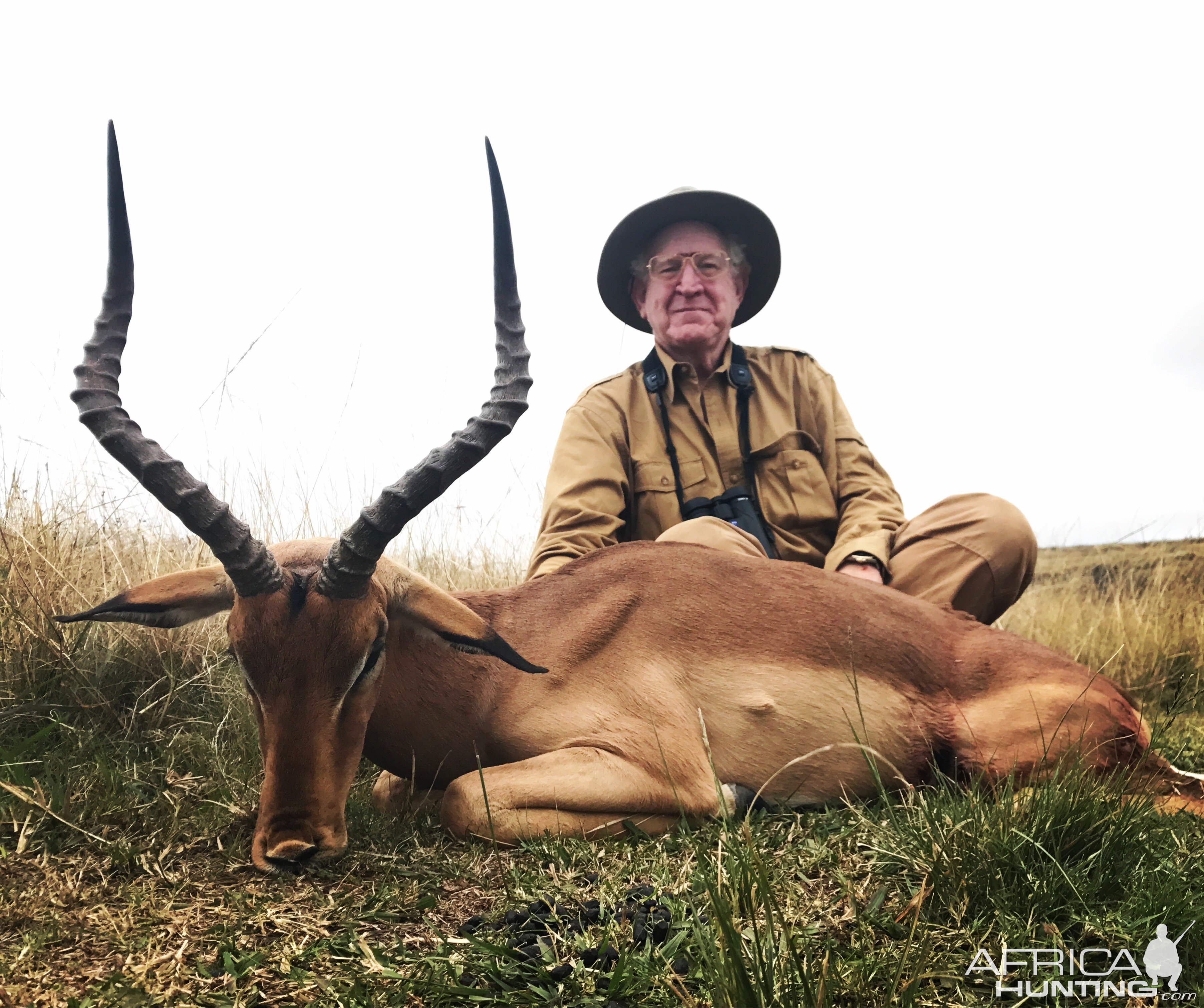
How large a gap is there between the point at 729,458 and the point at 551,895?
156 inches

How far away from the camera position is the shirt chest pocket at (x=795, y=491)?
20.4 ft

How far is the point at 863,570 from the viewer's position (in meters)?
5.57

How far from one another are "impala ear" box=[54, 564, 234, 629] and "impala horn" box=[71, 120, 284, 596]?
25 cm

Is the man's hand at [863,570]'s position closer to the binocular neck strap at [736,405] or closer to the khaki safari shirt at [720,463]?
the khaki safari shirt at [720,463]

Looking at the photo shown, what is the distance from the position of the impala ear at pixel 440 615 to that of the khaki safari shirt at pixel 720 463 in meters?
1.99

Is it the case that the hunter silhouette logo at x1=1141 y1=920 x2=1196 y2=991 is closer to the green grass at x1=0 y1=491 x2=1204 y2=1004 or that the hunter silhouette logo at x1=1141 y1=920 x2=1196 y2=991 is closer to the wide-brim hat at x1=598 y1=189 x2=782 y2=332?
the green grass at x1=0 y1=491 x2=1204 y2=1004

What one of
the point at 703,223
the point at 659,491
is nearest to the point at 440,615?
the point at 659,491

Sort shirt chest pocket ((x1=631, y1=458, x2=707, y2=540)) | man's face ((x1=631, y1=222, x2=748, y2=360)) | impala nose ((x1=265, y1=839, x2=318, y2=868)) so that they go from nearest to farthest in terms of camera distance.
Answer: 1. impala nose ((x1=265, y1=839, x2=318, y2=868))
2. shirt chest pocket ((x1=631, y1=458, x2=707, y2=540))
3. man's face ((x1=631, y1=222, x2=748, y2=360))

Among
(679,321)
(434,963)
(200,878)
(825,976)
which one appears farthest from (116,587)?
(825,976)

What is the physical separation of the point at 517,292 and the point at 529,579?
148cm

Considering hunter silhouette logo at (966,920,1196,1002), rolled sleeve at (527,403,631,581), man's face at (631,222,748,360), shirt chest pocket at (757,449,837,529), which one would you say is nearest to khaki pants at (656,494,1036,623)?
rolled sleeve at (527,403,631,581)

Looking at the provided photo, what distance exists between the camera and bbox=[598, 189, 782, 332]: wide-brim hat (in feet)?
21.7

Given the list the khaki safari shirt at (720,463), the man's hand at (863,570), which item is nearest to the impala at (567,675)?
the man's hand at (863,570)

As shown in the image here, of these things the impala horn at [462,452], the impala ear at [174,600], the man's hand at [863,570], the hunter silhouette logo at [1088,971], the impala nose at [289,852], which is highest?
the impala horn at [462,452]
